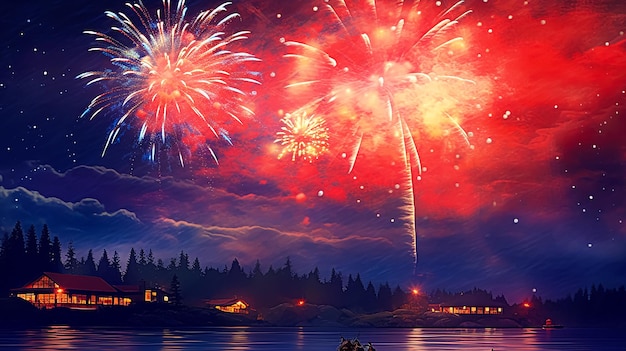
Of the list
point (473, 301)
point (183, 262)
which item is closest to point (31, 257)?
point (183, 262)

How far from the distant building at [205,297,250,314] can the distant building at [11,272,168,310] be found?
27.0 meters

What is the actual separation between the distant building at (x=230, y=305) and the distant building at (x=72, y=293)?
88.5 ft

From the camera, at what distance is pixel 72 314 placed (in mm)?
131375

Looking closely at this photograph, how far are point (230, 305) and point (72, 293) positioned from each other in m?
47.9

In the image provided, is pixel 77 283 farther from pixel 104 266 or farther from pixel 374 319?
pixel 374 319

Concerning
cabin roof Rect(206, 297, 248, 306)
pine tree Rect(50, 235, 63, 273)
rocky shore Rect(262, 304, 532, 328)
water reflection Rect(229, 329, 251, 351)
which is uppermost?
pine tree Rect(50, 235, 63, 273)

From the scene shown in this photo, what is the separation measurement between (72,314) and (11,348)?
66.4 meters

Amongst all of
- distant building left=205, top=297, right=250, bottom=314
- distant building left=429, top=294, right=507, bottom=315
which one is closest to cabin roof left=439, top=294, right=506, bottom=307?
distant building left=429, top=294, right=507, bottom=315

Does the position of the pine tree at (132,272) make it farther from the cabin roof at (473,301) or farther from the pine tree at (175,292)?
the cabin roof at (473,301)

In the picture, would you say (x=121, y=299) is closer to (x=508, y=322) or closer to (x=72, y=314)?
(x=72, y=314)

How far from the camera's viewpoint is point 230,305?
176m

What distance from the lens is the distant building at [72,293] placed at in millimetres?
131500

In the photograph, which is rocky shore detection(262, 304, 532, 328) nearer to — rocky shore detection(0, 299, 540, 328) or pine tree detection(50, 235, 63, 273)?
rocky shore detection(0, 299, 540, 328)

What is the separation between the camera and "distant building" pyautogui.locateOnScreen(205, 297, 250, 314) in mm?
173875
